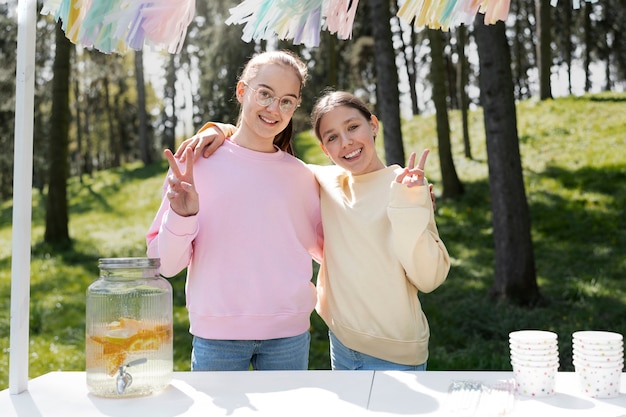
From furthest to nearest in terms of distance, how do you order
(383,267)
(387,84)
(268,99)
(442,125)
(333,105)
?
(442,125), (387,84), (333,105), (268,99), (383,267)

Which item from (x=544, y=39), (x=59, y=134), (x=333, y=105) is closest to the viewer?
(x=333, y=105)

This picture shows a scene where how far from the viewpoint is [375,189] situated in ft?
8.95

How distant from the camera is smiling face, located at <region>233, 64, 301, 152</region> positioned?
273 cm

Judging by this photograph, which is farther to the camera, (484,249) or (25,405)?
(484,249)

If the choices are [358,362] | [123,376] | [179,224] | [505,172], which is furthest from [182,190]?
[505,172]

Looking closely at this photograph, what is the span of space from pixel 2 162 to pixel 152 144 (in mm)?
→ 16484

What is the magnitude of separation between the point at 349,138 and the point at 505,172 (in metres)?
4.26

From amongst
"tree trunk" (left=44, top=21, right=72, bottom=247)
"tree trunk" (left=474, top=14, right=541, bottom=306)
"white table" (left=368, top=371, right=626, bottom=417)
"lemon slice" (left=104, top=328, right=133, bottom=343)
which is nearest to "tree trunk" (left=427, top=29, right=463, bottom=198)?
"tree trunk" (left=474, top=14, right=541, bottom=306)

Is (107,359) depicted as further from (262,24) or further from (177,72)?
(177,72)

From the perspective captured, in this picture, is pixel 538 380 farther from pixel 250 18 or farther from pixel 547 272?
pixel 547 272

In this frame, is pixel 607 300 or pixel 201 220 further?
pixel 607 300

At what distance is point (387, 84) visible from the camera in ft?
24.8

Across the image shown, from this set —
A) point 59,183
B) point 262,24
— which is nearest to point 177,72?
point 59,183

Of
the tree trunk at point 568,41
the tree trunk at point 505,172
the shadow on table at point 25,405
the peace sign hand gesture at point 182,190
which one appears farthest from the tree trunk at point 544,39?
the shadow on table at point 25,405
